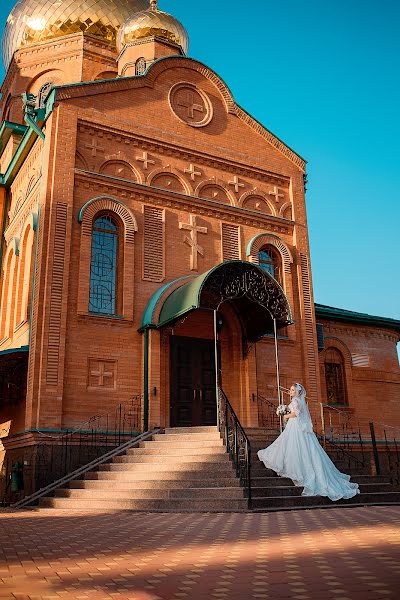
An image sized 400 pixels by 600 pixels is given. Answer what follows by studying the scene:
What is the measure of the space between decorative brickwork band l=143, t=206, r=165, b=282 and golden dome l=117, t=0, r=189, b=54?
741cm

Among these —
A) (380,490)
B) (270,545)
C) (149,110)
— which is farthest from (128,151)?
(270,545)

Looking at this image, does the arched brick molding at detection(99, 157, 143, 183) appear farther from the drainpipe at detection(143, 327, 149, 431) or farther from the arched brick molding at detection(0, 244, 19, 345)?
the drainpipe at detection(143, 327, 149, 431)

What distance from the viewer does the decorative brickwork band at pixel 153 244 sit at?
13.4 metres

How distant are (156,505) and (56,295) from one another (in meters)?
5.27

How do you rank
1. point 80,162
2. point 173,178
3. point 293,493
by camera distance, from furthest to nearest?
point 173,178 < point 80,162 < point 293,493

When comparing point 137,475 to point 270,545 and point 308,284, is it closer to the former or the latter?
point 270,545

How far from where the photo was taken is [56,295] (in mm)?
11914

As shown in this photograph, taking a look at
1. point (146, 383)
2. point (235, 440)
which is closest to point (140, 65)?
point (146, 383)

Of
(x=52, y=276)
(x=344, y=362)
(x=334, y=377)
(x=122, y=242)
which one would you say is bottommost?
(x=334, y=377)

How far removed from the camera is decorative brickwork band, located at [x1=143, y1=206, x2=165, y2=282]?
529 inches

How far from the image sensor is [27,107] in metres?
13.7

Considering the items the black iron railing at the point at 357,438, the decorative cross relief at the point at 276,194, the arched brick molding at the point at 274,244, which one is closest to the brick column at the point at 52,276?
the arched brick molding at the point at 274,244

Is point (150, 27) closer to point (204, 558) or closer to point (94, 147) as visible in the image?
point (94, 147)

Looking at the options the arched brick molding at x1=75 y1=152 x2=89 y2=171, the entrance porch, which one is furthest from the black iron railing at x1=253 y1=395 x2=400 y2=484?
the arched brick molding at x1=75 y1=152 x2=89 y2=171
